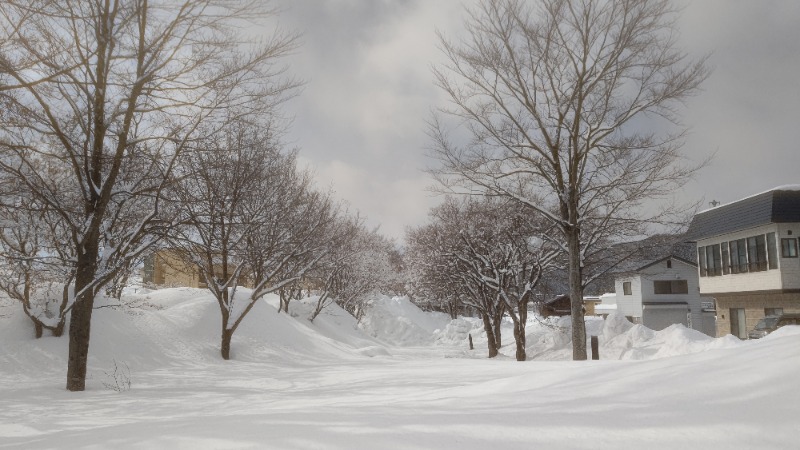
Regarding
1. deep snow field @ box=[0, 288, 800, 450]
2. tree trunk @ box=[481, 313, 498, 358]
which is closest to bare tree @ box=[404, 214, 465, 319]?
tree trunk @ box=[481, 313, 498, 358]

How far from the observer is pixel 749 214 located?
1128 inches

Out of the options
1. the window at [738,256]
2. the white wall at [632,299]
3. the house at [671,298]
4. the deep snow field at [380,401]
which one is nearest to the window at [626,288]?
the white wall at [632,299]

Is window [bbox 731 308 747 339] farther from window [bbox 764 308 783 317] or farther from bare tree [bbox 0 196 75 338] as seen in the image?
bare tree [bbox 0 196 75 338]

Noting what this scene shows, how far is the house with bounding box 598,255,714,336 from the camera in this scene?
1768 inches

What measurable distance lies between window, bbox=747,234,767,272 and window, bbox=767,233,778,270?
26cm

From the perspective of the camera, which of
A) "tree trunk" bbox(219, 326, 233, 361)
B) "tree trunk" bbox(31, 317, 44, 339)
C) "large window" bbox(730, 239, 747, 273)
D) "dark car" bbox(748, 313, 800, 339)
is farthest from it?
"large window" bbox(730, 239, 747, 273)

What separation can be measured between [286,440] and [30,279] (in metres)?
13.8

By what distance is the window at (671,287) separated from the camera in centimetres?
4528

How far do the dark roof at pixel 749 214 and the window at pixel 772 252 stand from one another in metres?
0.91

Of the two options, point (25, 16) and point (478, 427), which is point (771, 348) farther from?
point (25, 16)

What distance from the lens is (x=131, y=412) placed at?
7691mm

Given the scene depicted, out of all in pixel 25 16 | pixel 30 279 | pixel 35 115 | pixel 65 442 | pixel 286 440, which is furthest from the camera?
pixel 30 279

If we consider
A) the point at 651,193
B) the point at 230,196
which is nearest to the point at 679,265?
the point at 651,193

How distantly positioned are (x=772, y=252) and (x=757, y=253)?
129cm
